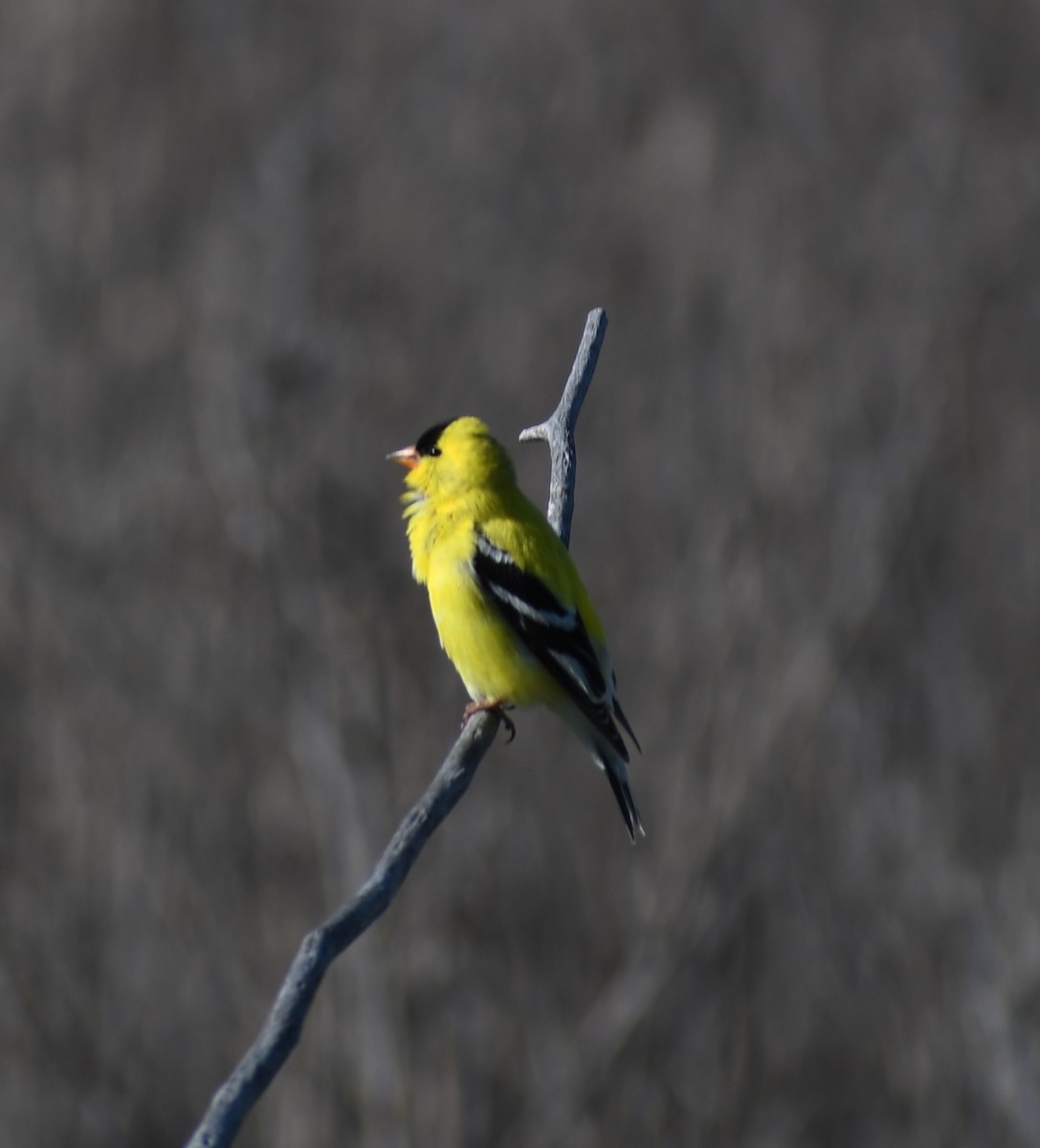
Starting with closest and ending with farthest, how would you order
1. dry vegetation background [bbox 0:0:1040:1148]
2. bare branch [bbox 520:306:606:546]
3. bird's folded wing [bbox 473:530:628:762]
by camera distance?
bare branch [bbox 520:306:606:546], bird's folded wing [bbox 473:530:628:762], dry vegetation background [bbox 0:0:1040:1148]

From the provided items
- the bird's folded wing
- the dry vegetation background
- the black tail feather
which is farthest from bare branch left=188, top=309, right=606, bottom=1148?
the dry vegetation background

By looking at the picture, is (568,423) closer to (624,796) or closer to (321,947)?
(624,796)

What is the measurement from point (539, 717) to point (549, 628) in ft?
14.9

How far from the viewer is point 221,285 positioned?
9336 mm

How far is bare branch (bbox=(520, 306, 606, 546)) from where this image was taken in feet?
12.8

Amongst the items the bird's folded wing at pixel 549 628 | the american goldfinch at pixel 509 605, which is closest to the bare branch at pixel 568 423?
the american goldfinch at pixel 509 605

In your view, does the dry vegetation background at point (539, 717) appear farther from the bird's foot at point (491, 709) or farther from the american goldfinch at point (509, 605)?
the bird's foot at point (491, 709)

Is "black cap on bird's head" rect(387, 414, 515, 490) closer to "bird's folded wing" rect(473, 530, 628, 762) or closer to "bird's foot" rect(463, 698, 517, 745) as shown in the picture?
"bird's folded wing" rect(473, 530, 628, 762)

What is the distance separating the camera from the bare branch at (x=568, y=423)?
3.89 meters

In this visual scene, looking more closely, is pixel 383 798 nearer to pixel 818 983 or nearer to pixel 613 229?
pixel 818 983

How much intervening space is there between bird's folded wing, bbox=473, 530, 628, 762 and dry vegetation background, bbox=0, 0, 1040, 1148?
3305 mm

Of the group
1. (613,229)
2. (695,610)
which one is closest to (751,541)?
(695,610)

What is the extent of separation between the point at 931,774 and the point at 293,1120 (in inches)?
138

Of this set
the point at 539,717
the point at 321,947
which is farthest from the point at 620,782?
the point at 539,717
